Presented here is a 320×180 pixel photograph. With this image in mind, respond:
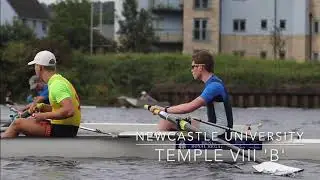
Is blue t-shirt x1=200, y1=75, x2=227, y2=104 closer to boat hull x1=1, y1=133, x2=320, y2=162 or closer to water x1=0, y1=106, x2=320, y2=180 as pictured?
boat hull x1=1, y1=133, x2=320, y2=162

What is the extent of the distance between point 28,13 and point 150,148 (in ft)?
262

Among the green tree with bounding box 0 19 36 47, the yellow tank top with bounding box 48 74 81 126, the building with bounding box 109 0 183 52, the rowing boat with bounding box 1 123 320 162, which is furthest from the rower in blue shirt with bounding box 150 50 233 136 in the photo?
the building with bounding box 109 0 183 52

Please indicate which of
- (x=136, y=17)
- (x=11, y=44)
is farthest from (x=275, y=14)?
(x=11, y=44)

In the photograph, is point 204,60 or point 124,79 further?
point 124,79

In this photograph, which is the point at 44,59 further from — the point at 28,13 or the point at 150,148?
the point at 28,13

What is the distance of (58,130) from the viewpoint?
1311 cm

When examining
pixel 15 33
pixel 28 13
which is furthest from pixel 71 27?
pixel 28 13

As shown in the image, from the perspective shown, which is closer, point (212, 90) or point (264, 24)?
point (212, 90)

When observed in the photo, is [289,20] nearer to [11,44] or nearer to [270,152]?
[11,44]

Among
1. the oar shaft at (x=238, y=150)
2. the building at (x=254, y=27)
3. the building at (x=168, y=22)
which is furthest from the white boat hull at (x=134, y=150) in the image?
the building at (x=168, y=22)

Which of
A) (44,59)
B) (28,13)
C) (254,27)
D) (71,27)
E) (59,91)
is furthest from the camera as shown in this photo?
(28,13)

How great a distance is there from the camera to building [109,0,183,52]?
7438 cm

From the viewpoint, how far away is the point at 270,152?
13.2m

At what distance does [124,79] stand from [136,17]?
49.6 ft
